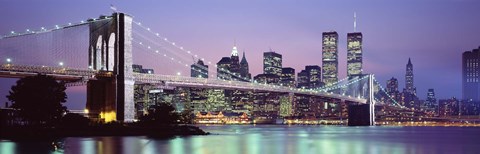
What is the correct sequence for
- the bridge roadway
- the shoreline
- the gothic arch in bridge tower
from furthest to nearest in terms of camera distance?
the gothic arch in bridge tower, the bridge roadway, the shoreline

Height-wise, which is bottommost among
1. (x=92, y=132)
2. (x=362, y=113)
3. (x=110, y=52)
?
(x=362, y=113)

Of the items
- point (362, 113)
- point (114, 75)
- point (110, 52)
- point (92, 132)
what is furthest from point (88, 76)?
point (362, 113)

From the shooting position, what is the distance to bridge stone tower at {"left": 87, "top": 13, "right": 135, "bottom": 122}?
52500 mm

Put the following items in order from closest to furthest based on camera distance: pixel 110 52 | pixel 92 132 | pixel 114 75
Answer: pixel 92 132
pixel 114 75
pixel 110 52

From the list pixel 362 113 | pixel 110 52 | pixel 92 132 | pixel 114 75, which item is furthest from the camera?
pixel 362 113

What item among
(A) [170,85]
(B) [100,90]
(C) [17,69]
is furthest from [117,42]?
(A) [170,85]

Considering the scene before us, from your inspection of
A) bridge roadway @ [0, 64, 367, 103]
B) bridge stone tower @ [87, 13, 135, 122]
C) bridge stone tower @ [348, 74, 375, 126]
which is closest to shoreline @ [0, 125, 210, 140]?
bridge stone tower @ [87, 13, 135, 122]

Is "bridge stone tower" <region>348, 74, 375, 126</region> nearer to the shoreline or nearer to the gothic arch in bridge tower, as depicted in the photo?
the shoreline

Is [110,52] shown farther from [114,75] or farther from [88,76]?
[88,76]

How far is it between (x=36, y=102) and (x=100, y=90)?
311 inches

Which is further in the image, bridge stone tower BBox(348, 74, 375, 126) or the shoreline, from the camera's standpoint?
bridge stone tower BBox(348, 74, 375, 126)

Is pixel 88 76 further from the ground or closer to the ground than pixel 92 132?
further from the ground

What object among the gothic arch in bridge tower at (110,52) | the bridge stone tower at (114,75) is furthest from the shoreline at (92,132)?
the gothic arch in bridge tower at (110,52)

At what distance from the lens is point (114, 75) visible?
5309 cm
